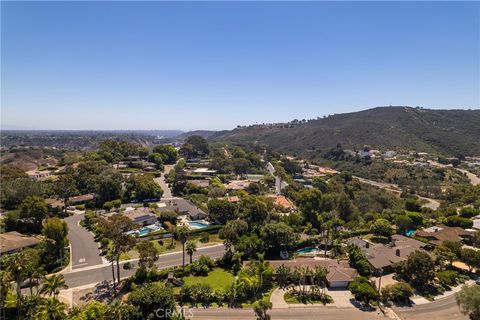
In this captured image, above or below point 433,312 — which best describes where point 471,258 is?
above

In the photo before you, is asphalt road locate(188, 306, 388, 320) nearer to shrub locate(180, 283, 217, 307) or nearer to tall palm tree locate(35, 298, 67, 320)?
shrub locate(180, 283, 217, 307)

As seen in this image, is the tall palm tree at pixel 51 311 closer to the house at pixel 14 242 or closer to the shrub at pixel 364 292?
the house at pixel 14 242

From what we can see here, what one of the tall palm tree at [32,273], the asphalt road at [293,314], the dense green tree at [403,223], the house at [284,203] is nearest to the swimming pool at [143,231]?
the tall palm tree at [32,273]

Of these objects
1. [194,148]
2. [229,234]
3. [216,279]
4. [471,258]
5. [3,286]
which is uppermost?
[194,148]

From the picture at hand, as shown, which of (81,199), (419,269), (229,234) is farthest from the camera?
(81,199)

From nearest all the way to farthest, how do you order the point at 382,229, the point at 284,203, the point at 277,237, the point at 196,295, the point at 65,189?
1. the point at 196,295
2. the point at 277,237
3. the point at 382,229
4. the point at 65,189
5. the point at 284,203

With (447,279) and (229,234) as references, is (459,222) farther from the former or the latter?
(229,234)

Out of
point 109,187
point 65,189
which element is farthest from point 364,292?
point 65,189
